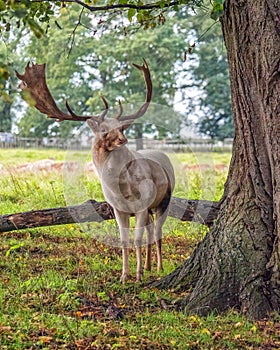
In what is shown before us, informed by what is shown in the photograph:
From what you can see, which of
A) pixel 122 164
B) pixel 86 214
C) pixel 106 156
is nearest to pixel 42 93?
pixel 106 156

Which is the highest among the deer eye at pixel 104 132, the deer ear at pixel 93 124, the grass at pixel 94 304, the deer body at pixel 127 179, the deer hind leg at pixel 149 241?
the deer ear at pixel 93 124

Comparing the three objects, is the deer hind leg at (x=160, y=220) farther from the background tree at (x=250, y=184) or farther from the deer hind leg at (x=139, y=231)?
the background tree at (x=250, y=184)

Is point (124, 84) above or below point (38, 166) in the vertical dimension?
above

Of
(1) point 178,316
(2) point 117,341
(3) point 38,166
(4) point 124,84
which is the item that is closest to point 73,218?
(1) point 178,316

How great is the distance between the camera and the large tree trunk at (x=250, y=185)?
5.54 meters

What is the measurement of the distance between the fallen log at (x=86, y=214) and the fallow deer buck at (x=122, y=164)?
1075 millimetres

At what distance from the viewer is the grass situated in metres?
4.88

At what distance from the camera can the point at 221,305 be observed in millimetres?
5645

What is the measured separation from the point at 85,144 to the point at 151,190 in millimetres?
845

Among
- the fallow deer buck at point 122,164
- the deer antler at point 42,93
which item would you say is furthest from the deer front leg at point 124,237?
the deer antler at point 42,93

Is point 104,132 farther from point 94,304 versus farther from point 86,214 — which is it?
point 86,214

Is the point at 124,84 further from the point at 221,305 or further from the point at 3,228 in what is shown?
the point at 221,305

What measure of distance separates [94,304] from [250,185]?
175cm

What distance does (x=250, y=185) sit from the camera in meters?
5.90
